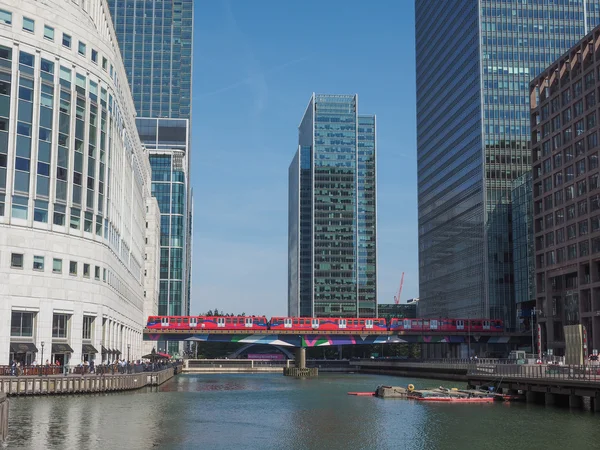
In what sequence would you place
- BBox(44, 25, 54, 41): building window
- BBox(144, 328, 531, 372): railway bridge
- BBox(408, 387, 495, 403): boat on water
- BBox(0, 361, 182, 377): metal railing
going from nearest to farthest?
BBox(0, 361, 182, 377): metal railing < BBox(408, 387, 495, 403): boat on water < BBox(44, 25, 54, 41): building window < BBox(144, 328, 531, 372): railway bridge

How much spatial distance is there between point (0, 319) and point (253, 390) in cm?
3771

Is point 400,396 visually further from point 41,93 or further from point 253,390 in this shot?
point 41,93

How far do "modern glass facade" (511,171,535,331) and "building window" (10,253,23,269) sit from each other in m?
126

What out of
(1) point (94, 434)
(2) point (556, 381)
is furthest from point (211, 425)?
(2) point (556, 381)

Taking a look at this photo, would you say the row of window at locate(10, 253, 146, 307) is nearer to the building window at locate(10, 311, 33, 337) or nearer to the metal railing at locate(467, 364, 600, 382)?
the building window at locate(10, 311, 33, 337)

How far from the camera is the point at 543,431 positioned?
58500 mm

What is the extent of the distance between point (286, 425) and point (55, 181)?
146ft

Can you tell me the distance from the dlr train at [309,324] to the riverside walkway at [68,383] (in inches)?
2584

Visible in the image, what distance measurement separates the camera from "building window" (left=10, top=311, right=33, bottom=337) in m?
88.6

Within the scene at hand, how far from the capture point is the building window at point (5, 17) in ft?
301

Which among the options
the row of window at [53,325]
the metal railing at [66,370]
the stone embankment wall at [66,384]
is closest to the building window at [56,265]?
the row of window at [53,325]

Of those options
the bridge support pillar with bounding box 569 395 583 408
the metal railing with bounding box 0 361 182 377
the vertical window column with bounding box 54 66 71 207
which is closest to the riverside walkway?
the metal railing with bounding box 0 361 182 377

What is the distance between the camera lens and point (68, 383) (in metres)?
83.7

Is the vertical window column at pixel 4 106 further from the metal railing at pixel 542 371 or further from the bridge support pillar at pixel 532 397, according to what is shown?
the bridge support pillar at pixel 532 397
